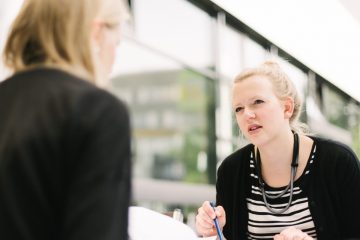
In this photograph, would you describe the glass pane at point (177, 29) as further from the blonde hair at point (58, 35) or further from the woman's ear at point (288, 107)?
the blonde hair at point (58, 35)

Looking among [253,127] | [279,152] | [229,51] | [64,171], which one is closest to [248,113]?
[253,127]

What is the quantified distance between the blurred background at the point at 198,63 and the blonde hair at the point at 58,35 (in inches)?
97.9

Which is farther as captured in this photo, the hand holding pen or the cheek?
the hand holding pen

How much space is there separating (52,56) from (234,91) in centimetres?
112

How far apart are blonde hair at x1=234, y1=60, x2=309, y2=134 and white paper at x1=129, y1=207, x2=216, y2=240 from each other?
698 millimetres

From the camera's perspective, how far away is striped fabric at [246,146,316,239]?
5.34 ft

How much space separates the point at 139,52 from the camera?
4.00 meters

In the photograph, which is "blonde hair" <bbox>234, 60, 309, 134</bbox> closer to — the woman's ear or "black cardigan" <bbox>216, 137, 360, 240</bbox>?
the woman's ear

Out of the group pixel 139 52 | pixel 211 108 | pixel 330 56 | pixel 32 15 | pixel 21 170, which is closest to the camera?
pixel 21 170

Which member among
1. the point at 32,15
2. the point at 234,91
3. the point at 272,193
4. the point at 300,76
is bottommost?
the point at 272,193

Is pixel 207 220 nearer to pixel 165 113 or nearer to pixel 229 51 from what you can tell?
pixel 165 113

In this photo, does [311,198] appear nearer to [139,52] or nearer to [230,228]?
[230,228]

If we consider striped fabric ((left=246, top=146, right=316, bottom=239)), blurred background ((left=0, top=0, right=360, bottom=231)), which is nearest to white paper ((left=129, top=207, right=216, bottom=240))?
striped fabric ((left=246, top=146, right=316, bottom=239))

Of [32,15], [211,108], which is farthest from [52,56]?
[211,108]
